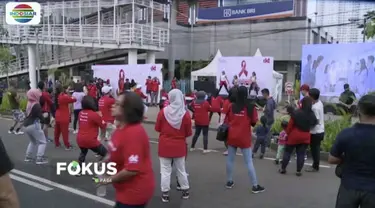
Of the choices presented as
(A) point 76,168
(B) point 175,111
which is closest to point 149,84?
(A) point 76,168

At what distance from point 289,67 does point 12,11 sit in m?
27.8

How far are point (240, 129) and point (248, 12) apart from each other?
39.5 meters

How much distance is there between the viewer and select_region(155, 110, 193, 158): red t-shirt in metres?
5.82

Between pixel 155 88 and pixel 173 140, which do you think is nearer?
pixel 173 140

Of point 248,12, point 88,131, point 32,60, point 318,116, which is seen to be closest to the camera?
point 88,131

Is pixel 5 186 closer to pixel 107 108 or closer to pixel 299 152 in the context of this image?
pixel 299 152

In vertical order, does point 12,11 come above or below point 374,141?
above

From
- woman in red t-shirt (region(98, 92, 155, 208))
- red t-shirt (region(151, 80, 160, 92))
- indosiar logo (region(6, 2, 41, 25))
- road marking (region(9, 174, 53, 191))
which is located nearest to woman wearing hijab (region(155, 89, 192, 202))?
road marking (region(9, 174, 53, 191))

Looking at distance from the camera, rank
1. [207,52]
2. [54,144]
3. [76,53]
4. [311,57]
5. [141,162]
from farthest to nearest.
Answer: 1. [207,52]
2. [76,53]
3. [311,57]
4. [54,144]
5. [141,162]

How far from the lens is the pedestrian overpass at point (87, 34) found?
1094 inches

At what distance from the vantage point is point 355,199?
11.1 ft

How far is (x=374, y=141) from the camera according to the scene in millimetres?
3314

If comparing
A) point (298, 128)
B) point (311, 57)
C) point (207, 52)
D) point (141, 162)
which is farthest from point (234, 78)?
point (207, 52)

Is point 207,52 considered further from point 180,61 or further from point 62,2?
point 62,2
